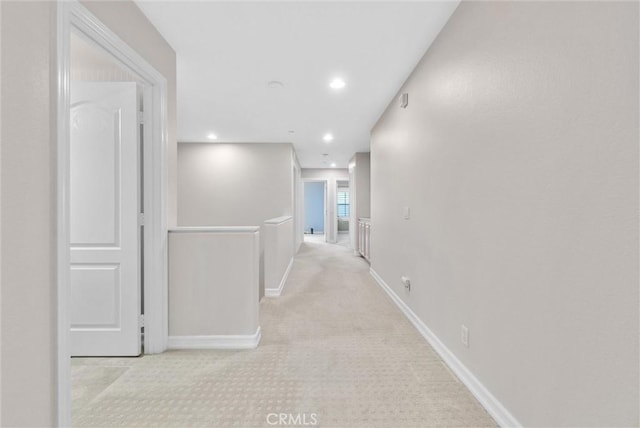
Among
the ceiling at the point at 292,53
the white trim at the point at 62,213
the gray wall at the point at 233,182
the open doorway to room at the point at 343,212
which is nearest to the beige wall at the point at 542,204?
the ceiling at the point at 292,53

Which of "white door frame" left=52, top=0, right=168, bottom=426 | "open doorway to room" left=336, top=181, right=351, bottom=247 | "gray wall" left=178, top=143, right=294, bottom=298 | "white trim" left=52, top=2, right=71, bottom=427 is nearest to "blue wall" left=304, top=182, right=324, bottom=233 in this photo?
"open doorway to room" left=336, top=181, right=351, bottom=247

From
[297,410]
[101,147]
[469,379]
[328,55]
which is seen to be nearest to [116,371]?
[297,410]

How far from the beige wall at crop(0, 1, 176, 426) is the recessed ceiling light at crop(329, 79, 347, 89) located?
2.24m

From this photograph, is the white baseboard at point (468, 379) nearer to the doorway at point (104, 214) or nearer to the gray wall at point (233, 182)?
the doorway at point (104, 214)

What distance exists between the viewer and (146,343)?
2.17 meters

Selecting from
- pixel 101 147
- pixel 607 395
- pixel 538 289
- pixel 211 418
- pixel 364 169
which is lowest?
pixel 211 418

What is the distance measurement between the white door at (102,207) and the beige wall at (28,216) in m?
0.95

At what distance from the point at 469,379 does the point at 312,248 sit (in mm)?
6264

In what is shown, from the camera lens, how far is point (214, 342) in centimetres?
227

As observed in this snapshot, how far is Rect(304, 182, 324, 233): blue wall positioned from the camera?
12695 mm

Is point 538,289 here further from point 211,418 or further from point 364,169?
point 364,169

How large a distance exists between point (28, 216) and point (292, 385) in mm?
1597

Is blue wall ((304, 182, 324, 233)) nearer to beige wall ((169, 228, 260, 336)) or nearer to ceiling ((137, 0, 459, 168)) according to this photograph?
ceiling ((137, 0, 459, 168))

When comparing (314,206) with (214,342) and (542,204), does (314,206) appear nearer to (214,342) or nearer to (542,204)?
(214,342)
